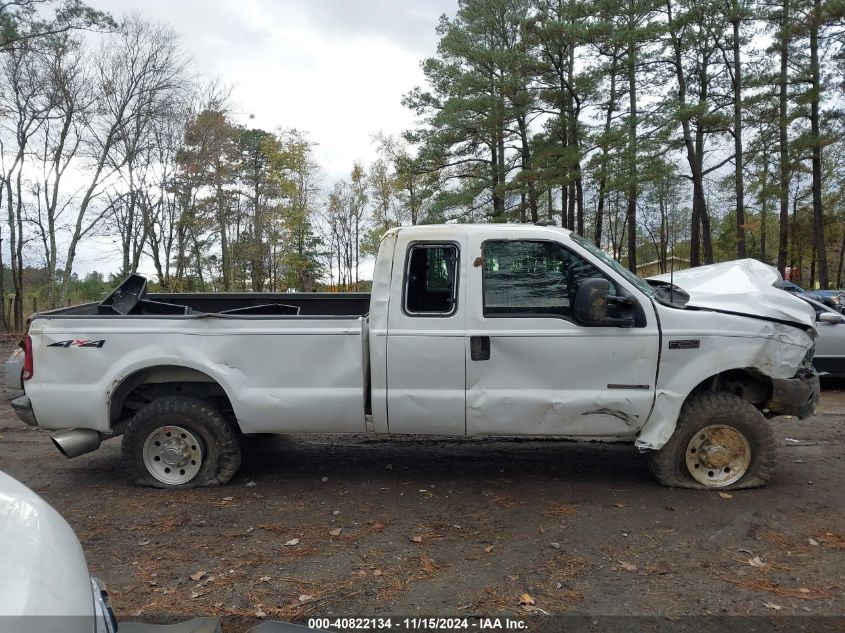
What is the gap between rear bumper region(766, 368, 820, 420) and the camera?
476 centimetres

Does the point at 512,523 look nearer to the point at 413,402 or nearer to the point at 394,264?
the point at 413,402

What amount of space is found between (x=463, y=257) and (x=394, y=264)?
562 mm

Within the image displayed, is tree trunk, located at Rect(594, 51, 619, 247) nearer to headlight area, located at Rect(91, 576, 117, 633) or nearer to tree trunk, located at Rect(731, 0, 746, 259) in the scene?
tree trunk, located at Rect(731, 0, 746, 259)

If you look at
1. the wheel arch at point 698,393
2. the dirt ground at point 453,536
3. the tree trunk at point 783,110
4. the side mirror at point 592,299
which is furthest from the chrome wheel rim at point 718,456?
the tree trunk at point 783,110

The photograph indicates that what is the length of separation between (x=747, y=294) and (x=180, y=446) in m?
4.80

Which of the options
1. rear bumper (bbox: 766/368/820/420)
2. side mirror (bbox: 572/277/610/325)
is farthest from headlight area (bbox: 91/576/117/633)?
rear bumper (bbox: 766/368/820/420)

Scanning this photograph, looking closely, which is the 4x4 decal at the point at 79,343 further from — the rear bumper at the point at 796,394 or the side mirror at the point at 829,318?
the side mirror at the point at 829,318

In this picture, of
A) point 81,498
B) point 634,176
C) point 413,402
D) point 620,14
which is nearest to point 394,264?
point 413,402

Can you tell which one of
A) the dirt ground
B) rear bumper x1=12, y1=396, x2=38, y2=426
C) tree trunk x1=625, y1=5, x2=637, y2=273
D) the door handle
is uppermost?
tree trunk x1=625, y1=5, x2=637, y2=273

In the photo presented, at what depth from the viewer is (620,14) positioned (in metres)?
25.2

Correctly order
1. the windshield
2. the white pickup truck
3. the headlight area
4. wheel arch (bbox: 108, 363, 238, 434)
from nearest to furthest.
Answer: the headlight area
the white pickup truck
the windshield
wheel arch (bbox: 108, 363, 238, 434)

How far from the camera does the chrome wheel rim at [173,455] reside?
5121mm

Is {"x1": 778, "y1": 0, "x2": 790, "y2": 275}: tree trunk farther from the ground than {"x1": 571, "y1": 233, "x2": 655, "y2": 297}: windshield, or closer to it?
farther from the ground

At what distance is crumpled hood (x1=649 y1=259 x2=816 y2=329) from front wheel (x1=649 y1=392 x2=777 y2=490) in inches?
28.3
